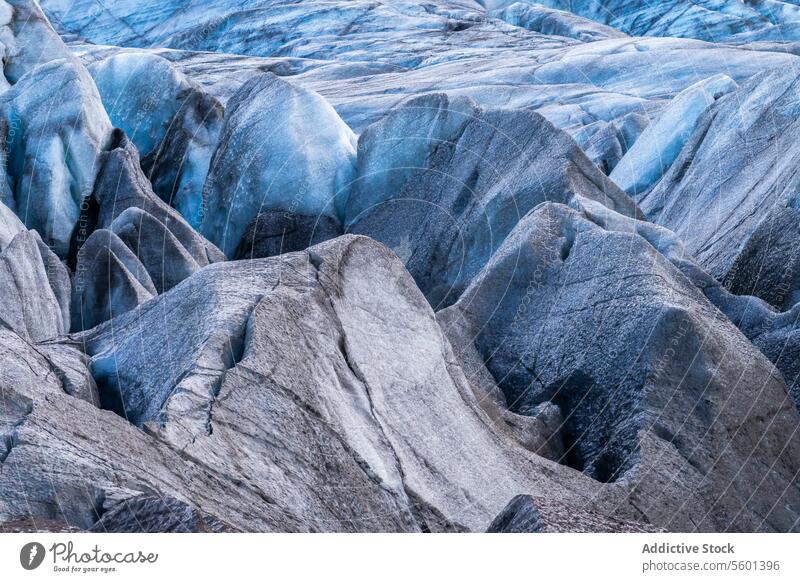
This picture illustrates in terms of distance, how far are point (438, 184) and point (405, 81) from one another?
93.6 feet

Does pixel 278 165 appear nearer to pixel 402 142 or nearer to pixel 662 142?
pixel 402 142

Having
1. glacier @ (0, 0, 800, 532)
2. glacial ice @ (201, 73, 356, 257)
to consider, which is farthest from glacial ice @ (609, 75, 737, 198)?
glacial ice @ (201, 73, 356, 257)

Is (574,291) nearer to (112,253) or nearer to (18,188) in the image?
(112,253)

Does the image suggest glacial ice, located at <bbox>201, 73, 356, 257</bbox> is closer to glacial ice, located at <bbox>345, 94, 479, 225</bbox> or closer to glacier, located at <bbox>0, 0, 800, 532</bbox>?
glacier, located at <bbox>0, 0, 800, 532</bbox>
